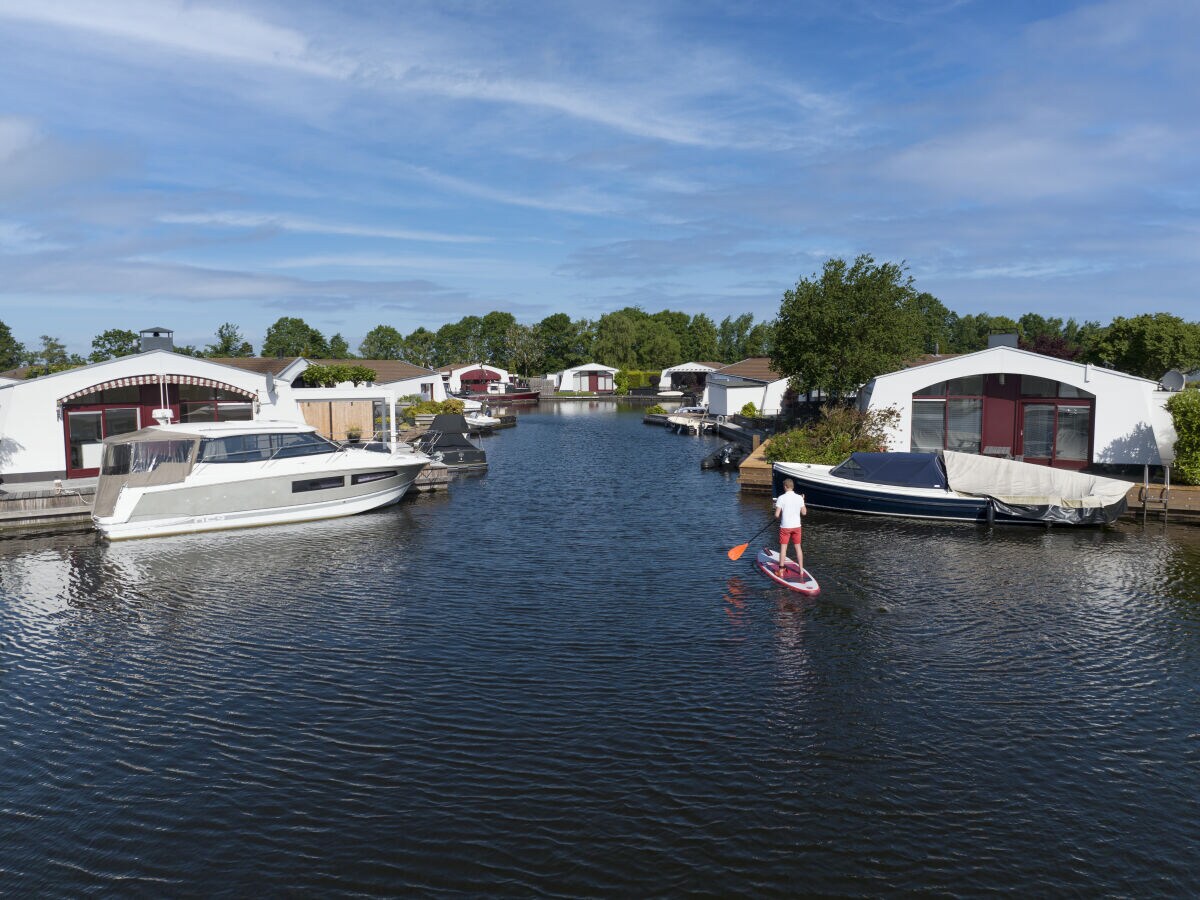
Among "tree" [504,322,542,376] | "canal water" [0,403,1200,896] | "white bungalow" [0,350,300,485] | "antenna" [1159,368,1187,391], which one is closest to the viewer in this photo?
"canal water" [0,403,1200,896]

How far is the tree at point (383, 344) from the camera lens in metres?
159

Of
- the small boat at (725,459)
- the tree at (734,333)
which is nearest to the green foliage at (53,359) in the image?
the small boat at (725,459)

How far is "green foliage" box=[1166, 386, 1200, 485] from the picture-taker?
2795 centimetres

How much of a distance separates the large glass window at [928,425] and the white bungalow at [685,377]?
79.2 meters

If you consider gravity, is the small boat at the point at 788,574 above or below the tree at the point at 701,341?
below

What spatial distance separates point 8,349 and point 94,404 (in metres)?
115

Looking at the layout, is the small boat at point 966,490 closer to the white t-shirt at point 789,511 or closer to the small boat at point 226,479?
the white t-shirt at point 789,511

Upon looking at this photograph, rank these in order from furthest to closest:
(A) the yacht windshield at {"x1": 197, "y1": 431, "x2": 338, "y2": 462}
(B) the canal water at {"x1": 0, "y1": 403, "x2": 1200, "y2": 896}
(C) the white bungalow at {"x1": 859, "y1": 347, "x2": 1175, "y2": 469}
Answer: (C) the white bungalow at {"x1": 859, "y1": 347, "x2": 1175, "y2": 469} → (A) the yacht windshield at {"x1": 197, "y1": 431, "x2": 338, "y2": 462} → (B) the canal water at {"x1": 0, "y1": 403, "x2": 1200, "y2": 896}

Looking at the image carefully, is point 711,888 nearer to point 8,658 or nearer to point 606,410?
A: point 8,658

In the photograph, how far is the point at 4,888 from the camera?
837cm

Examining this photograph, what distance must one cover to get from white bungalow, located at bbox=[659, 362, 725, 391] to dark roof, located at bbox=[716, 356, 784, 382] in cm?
3679

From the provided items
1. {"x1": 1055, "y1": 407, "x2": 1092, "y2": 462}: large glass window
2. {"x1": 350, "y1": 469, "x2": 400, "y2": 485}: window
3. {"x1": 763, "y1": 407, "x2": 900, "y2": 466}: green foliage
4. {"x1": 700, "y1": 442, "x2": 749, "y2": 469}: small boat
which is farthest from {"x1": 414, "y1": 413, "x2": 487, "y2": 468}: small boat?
{"x1": 1055, "y1": 407, "x2": 1092, "y2": 462}: large glass window

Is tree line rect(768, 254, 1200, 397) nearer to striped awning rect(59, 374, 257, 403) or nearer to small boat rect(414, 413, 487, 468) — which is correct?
small boat rect(414, 413, 487, 468)

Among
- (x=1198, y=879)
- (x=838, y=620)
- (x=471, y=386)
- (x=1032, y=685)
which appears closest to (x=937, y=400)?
(x=838, y=620)
